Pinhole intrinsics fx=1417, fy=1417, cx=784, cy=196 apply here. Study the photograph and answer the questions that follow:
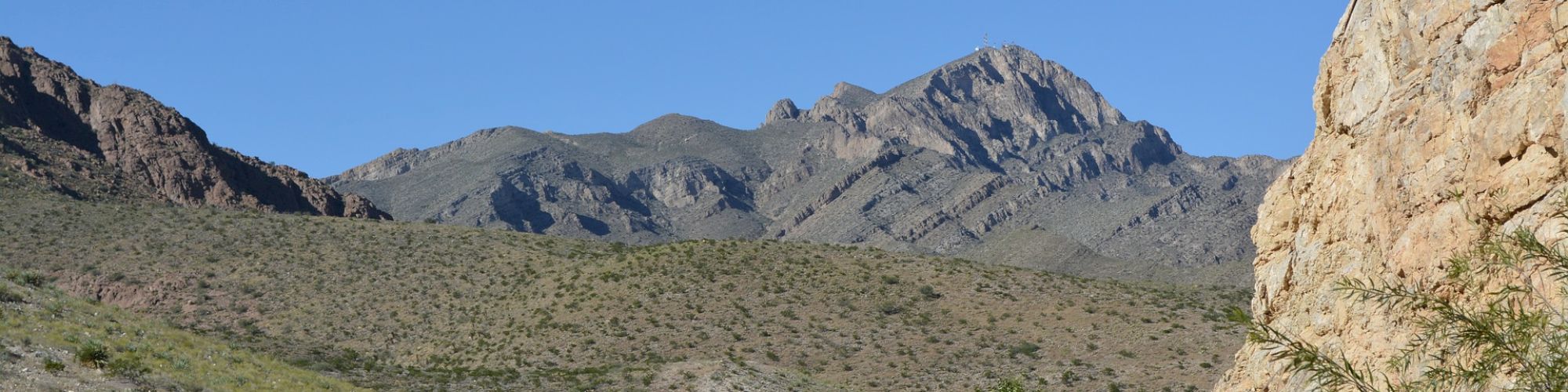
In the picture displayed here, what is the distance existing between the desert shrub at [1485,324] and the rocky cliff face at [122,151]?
85.9m

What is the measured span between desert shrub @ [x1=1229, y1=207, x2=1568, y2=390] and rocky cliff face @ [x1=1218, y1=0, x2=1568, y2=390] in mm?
373

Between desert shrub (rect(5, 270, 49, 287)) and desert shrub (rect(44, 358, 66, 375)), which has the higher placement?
desert shrub (rect(5, 270, 49, 287))

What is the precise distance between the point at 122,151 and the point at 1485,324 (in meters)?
99.9

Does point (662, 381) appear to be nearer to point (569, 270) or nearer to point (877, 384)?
point (877, 384)

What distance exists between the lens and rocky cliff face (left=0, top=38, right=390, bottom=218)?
91375 millimetres

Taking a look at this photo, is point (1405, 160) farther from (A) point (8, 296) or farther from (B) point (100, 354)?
(A) point (8, 296)

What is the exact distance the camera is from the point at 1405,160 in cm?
1683

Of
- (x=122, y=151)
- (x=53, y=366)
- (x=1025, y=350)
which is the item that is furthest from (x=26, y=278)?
(x=122, y=151)

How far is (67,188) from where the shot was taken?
85938mm

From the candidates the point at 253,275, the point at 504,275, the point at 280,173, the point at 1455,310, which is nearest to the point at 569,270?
the point at 504,275

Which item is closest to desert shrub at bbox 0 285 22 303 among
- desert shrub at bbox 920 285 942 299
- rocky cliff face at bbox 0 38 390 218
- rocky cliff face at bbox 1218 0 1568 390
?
rocky cliff face at bbox 1218 0 1568 390

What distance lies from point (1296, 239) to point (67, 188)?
272 feet

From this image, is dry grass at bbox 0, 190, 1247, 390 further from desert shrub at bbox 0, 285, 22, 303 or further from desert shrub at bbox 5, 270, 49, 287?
desert shrub at bbox 0, 285, 22, 303

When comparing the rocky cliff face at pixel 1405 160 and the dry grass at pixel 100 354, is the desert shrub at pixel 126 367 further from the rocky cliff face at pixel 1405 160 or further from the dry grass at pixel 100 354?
the rocky cliff face at pixel 1405 160
